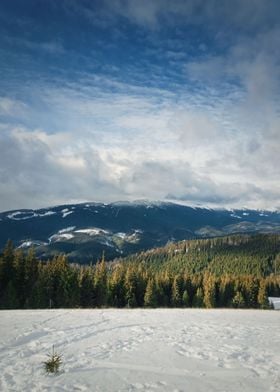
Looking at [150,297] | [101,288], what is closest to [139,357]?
[101,288]

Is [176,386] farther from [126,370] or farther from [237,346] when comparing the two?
[237,346]

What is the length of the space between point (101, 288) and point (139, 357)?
62018mm

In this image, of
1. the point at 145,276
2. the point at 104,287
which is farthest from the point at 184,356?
the point at 145,276

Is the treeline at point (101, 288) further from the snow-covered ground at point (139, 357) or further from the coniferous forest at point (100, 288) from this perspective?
the snow-covered ground at point (139, 357)

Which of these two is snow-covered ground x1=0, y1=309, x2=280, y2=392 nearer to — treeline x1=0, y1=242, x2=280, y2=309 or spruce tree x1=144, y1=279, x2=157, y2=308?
treeline x1=0, y1=242, x2=280, y2=309

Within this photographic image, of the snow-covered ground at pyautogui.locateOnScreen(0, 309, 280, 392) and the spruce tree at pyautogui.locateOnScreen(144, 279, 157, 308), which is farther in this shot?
the spruce tree at pyautogui.locateOnScreen(144, 279, 157, 308)

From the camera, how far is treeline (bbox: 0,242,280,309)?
6331 cm

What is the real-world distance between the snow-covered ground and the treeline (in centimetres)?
4068

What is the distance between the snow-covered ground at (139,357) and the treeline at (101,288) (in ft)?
133

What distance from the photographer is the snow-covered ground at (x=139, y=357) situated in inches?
474

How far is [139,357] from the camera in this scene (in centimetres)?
1589

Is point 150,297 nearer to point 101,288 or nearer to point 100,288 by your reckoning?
point 101,288

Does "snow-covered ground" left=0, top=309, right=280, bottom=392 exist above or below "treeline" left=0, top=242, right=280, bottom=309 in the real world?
below

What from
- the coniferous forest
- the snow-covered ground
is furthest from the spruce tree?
the snow-covered ground
